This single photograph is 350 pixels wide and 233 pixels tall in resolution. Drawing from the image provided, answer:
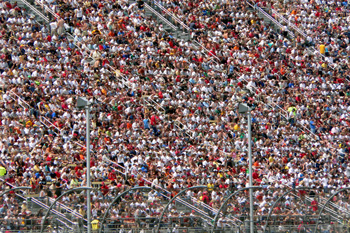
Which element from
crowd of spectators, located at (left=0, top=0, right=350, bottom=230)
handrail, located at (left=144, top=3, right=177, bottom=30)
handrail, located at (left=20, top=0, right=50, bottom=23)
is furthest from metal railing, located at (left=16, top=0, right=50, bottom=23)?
handrail, located at (left=144, top=3, right=177, bottom=30)

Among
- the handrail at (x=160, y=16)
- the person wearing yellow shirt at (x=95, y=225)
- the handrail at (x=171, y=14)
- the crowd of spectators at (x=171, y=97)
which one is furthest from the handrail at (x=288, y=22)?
the person wearing yellow shirt at (x=95, y=225)

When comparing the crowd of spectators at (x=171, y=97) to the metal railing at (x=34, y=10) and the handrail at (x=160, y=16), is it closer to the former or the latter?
the handrail at (x=160, y=16)

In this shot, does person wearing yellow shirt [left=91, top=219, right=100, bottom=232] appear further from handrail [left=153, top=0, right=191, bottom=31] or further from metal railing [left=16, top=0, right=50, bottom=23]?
handrail [left=153, top=0, right=191, bottom=31]

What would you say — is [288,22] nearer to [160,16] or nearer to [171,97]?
[160,16]

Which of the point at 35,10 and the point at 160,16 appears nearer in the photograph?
the point at 35,10

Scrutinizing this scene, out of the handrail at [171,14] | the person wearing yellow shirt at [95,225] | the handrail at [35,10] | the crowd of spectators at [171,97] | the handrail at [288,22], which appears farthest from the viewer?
the handrail at [288,22]

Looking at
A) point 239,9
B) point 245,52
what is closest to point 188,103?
point 245,52

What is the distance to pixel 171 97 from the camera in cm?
4862

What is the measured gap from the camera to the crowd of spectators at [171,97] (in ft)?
139

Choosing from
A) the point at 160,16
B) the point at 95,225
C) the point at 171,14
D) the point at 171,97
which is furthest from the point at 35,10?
the point at 95,225

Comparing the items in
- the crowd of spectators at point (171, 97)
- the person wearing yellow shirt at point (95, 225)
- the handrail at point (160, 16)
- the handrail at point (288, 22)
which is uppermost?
the handrail at point (288, 22)

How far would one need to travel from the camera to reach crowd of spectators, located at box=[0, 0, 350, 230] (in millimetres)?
42438

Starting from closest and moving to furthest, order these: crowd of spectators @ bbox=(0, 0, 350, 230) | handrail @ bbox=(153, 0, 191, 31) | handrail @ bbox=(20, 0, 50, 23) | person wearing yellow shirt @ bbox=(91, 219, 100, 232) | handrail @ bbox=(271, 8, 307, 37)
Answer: person wearing yellow shirt @ bbox=(91, 219, 100, 232) → crowd of spectators @ bbox=(0, 0, 350, 230) → handrail @ bbox=(20, 0, 50, 23) → handrail @ bbox=(153, 0, 191, 31) → handrail @ bbox=(271, 8, 307, 37)

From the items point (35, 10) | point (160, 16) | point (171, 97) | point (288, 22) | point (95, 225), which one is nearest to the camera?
point (95, 225)
